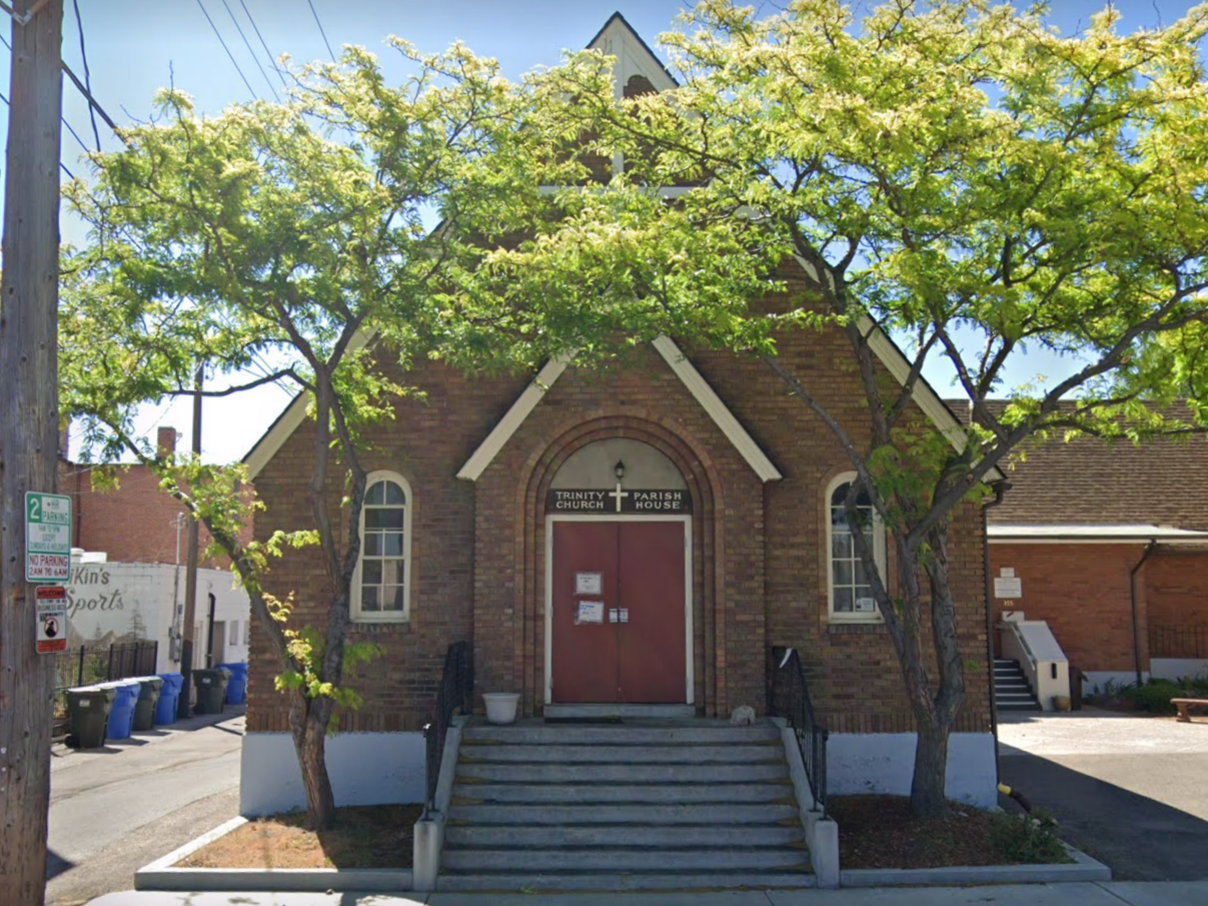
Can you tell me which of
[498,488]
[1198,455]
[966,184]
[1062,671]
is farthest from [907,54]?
[1198,455]

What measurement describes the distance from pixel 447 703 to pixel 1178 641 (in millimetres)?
18798

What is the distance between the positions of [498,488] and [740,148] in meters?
4.78

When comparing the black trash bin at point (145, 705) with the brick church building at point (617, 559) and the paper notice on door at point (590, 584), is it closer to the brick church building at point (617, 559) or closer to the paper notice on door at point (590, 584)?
the brick church building at point (617, 559)

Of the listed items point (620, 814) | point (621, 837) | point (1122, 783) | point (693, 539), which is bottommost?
point (1122, 783)

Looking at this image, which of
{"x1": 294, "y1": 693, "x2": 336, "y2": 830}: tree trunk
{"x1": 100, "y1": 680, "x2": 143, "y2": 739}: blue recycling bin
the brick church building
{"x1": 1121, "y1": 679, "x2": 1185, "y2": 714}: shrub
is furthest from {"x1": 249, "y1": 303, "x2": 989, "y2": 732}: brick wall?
{"x1": 1121, "y1": 679, "x2": 1185, "y2": 714}: shrub

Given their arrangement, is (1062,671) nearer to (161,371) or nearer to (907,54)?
(907,54)

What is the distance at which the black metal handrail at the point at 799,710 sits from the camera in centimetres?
1100

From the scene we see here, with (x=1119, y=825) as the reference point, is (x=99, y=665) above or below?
above

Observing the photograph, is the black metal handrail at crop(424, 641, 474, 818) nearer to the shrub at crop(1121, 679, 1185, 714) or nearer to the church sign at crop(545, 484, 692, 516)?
the church sign at crop(545, 484, 692, 516)

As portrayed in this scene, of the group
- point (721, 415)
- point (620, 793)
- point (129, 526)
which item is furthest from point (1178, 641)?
point (129, 526)

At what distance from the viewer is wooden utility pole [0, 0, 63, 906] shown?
7566 millimetres

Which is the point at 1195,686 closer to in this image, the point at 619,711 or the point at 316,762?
the point at 619,711

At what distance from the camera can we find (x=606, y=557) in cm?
1384

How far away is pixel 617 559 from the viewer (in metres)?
13.8
